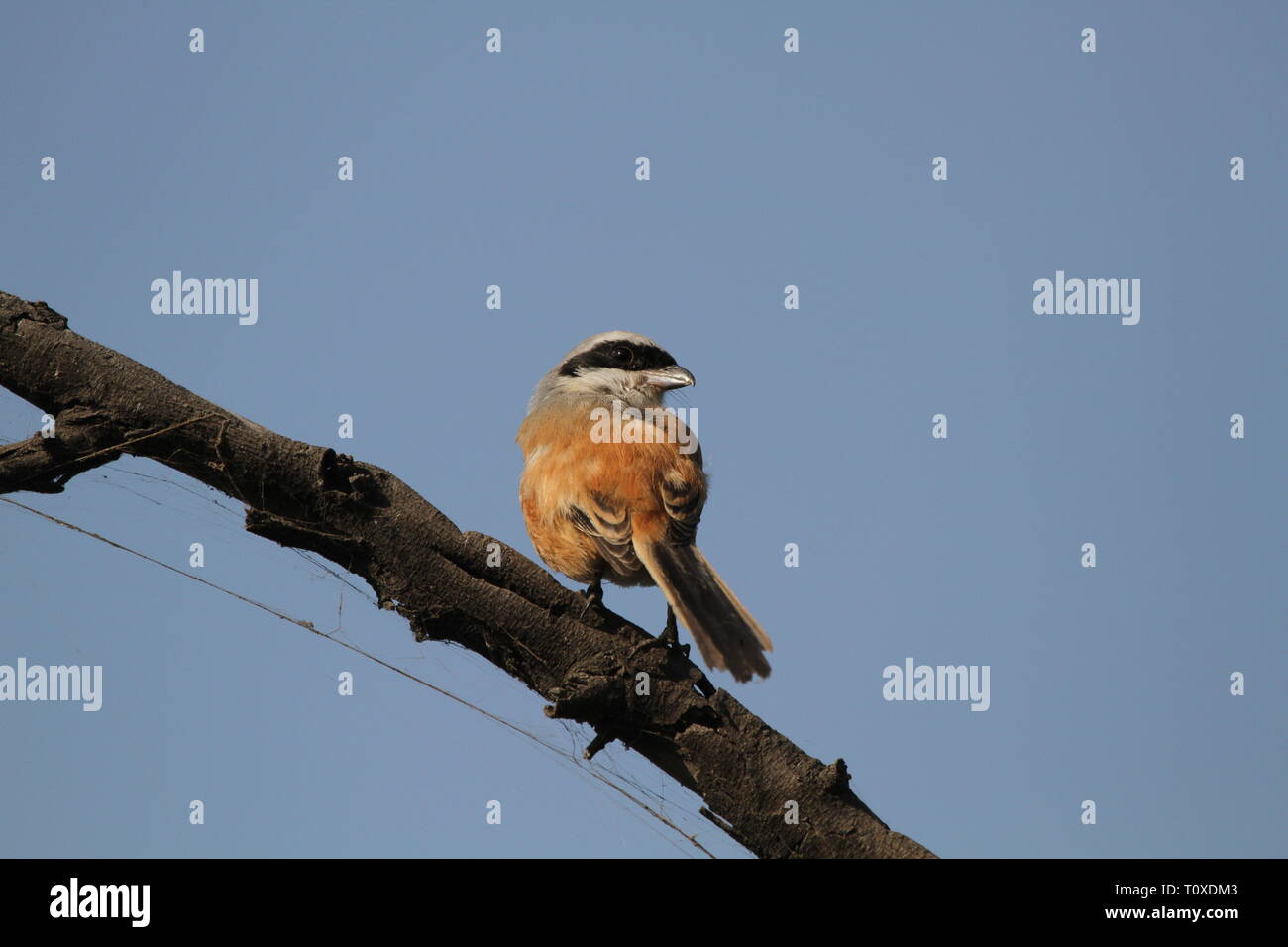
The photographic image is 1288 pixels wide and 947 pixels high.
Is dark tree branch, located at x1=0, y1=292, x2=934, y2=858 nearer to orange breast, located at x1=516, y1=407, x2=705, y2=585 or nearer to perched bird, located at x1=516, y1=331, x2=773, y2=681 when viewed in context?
perched bird, located at x1=516, y1=331, x2=773, y2=681

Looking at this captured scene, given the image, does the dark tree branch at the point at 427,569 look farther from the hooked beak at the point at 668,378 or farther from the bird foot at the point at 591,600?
the hooked beak at the point at 668,378

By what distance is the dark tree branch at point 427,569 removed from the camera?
4250 millimetres

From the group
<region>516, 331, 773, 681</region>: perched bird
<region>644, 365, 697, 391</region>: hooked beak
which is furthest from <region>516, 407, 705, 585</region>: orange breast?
<region>644, 365, 697, 391</region>: hooked beak

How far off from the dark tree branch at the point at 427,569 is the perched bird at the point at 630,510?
0.32 m

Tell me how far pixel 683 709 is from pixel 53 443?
7.71 ft

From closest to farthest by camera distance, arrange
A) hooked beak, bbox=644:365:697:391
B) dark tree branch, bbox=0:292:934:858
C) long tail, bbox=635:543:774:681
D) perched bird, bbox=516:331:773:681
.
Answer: dark tree branch, bbox=0:292:934:858
long tail, bbox=635:543:774:681
perched bird, bbox=516:331:773:681
hooked beak, bbox=644:365:697:391

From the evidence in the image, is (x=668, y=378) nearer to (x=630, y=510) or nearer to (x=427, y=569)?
(x=630, y=510)

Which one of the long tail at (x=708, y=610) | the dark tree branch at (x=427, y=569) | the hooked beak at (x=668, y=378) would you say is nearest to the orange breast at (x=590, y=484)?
the long tail at (x=708, y=610)

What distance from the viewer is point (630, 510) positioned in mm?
5367

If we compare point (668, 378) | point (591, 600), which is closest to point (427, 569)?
point (591, 600)

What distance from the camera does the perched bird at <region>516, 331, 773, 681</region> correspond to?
4.77 meters
